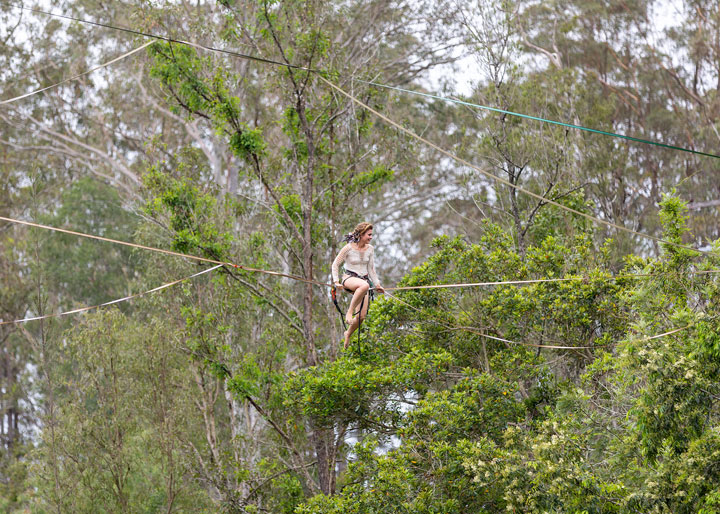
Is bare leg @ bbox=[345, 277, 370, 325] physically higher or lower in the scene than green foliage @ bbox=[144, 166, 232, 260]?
lower

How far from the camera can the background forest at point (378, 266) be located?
9.39 metres

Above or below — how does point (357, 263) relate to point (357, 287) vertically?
above

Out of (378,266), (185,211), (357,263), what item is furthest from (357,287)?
(378,266)

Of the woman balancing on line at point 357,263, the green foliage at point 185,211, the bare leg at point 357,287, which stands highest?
the green foliage at point 185,211

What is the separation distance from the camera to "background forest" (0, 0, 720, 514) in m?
9.39

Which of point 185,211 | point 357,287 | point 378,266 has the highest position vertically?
point 378,266

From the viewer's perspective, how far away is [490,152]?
15250 millimetres

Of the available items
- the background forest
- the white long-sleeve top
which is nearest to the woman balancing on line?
the white long-sleeve top

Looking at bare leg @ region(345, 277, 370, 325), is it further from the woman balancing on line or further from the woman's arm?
the woman's arm

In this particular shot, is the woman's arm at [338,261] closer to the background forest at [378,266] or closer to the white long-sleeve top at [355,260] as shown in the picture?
the white long-sleeve top at [355,260]

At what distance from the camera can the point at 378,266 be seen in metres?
26.3

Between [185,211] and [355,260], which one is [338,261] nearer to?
[355,260]

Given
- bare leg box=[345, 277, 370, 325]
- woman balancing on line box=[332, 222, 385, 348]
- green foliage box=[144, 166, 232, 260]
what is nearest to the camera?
bare leg box=[345, 277, 370, 325]

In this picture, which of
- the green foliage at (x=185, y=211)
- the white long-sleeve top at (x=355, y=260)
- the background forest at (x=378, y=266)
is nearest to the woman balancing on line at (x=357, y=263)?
A: the white long-sleeve top at (x=355, y=260)
